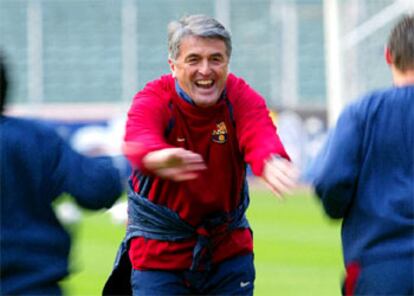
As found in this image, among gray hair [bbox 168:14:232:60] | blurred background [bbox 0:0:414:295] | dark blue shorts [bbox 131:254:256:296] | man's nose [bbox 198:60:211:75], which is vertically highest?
blurred background [bbox 0:0:414:295]

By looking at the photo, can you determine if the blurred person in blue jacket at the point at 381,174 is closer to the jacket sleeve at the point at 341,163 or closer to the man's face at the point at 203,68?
the jacket sleeve at the point at 341,163

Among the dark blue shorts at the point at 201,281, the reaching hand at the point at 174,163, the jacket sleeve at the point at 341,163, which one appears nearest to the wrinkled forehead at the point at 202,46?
the reaching hand at the point at 174,163

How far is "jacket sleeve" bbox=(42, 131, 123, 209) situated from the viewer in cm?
473

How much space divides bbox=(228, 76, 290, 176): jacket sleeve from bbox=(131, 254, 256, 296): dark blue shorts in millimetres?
643

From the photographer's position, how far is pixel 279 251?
14273 mm

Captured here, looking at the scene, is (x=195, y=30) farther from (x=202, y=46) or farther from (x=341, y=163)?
(x=341, y=163)

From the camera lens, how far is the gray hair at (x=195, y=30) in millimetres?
5660

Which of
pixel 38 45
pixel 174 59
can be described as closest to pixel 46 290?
pixel 174 59

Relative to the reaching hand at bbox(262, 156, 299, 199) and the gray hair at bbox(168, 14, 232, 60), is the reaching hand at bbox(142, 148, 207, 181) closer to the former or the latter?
the reaching hand at bbox(262, 156, 299, 199)

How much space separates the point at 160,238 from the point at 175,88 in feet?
2.50

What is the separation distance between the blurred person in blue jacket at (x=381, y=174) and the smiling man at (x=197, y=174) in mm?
674

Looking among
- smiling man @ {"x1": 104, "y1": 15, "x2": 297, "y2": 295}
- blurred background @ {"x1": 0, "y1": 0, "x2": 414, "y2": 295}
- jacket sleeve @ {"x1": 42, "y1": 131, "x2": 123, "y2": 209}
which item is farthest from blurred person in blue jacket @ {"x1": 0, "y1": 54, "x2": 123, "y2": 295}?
blurred background @ {"x1": 0, "y1": 0, "x2": 414, "y2": 295}

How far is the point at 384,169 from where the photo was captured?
191 inches

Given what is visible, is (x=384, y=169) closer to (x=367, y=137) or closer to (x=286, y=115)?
(x=367, y=137)
